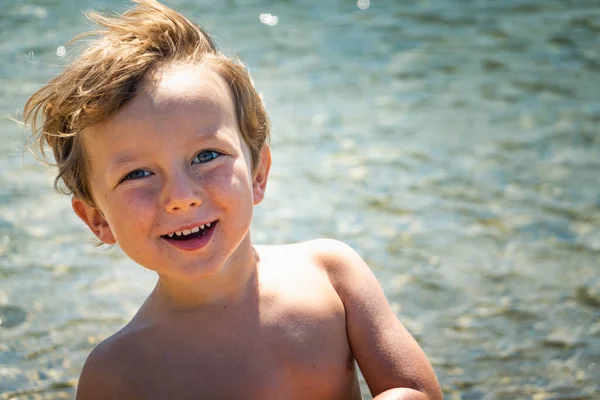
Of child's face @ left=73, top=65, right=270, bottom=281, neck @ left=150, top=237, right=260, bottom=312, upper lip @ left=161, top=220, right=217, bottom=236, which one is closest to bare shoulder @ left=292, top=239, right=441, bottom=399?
neck @ left=150, top=237, right=260, bottom=312

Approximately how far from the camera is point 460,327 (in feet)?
10.2

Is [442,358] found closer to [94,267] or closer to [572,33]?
[94,267]

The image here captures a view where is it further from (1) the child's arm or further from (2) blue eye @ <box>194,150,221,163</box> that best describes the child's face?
(1) the child's arm

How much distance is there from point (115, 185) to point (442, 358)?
1361 mm

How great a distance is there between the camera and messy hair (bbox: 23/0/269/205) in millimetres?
2037

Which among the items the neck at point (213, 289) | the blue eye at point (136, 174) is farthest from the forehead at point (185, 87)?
the neck at point (213, 289)

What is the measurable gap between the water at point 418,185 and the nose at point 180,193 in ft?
3.77

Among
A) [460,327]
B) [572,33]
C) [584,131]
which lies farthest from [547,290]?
[572,33]

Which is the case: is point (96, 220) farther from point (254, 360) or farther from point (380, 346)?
point (380, 346)

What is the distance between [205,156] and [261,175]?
319mm

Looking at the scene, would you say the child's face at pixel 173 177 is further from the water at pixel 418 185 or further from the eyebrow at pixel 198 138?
the water at pixel 418 185

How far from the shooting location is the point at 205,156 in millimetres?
2012

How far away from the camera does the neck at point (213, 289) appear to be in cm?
216

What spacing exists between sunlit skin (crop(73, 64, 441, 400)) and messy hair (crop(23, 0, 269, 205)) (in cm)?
4
